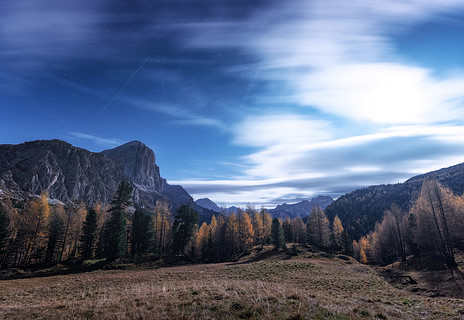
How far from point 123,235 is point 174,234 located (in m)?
19.7

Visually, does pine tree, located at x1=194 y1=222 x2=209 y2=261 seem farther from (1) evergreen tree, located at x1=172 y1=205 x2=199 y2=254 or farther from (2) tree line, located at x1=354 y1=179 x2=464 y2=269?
(2) tree line, located at x1=354 y1=179 x2=464 y2=269

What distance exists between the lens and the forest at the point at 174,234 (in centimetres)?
4444

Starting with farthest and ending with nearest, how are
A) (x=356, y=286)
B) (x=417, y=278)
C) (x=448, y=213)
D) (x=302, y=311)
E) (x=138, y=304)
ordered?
(x=448, y=213), (x=417, y=278), (x=356, y=286), (x=138, y=304), (x=302, y=311)

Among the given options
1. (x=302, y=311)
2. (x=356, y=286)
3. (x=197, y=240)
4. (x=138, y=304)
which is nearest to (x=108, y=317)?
(x=138, y=304)

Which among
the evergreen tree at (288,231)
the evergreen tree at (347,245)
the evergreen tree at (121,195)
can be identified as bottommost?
the evergreen tree at (347,245)

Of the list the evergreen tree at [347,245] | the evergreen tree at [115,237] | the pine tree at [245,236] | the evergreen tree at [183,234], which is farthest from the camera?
the evergreen tree at [347,245]

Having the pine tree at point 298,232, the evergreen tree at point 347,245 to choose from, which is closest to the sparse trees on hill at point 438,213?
the evergreen tree at point 347,245

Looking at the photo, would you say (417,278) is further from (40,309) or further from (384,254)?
(384,254)

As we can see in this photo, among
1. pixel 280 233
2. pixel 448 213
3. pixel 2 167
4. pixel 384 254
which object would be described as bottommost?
pixel 384 254

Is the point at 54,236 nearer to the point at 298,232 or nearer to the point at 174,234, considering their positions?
the point at 174,234

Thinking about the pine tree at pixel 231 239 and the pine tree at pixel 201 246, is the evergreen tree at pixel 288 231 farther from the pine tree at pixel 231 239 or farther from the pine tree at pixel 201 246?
the pine tree at pixel 201 246

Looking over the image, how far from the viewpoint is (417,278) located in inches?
1291

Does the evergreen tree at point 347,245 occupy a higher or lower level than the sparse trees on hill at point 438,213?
lower

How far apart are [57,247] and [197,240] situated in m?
37.8
